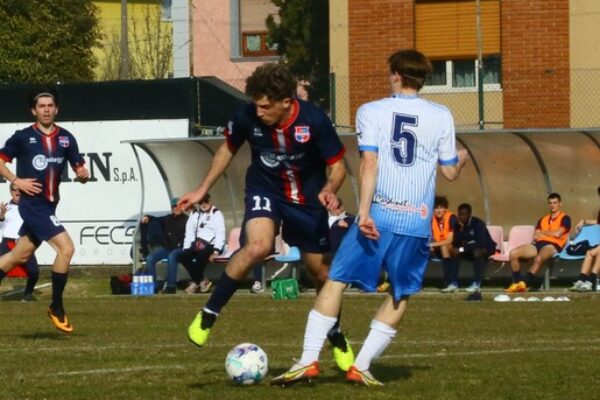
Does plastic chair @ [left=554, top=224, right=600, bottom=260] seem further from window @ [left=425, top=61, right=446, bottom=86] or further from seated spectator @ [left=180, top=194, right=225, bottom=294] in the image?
window @ [left=425, top=61, right=446, bottom=86]

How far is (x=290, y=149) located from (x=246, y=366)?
1.39 metres

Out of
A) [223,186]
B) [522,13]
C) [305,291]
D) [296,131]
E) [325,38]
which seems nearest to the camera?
[296,131]

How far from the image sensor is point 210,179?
8891 mm

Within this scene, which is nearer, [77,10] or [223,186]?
[223,186]

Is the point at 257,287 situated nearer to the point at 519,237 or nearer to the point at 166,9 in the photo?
the point at 519,237

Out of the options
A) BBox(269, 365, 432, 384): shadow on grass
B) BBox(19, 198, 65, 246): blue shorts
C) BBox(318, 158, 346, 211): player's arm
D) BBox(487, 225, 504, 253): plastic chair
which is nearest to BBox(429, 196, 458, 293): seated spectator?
BBox(487, 225, 504, 253): plastic chair

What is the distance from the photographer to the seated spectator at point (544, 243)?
2050cm

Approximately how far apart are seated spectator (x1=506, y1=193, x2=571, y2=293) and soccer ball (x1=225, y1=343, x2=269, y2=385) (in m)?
12.4

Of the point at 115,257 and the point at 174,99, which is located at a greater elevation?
the point at 174,99

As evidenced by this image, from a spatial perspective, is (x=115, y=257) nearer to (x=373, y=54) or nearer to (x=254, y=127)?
(x=373, y=54)

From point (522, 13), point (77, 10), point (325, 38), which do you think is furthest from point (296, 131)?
point (77, 10)

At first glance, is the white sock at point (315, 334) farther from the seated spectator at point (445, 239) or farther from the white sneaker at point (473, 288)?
the seated spectator at point (445, 239)

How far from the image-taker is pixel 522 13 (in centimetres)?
2800

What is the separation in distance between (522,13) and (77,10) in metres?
22.8
